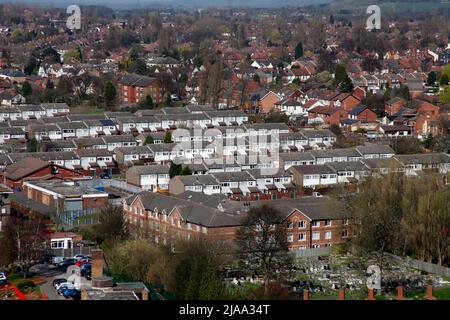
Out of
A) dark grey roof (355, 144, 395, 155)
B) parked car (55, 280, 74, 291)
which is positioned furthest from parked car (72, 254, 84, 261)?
dark grey roof (355, 144, 395, 155)

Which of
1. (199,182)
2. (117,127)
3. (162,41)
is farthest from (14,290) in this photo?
(162,41)

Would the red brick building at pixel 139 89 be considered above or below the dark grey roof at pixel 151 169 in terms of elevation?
above

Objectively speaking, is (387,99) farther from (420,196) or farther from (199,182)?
(420,196)

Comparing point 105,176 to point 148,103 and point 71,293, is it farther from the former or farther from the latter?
point 71,293

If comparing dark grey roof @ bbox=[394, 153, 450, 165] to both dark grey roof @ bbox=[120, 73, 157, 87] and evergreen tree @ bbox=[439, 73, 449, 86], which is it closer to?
dark grey roof @ bbox=[120, 73, 157, 87]

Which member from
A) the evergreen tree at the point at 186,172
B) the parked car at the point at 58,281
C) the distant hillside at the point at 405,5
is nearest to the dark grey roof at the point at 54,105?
the evergreen tree at the point at 186,172

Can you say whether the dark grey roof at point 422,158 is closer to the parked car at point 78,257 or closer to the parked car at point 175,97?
the parked car at point 78,257
